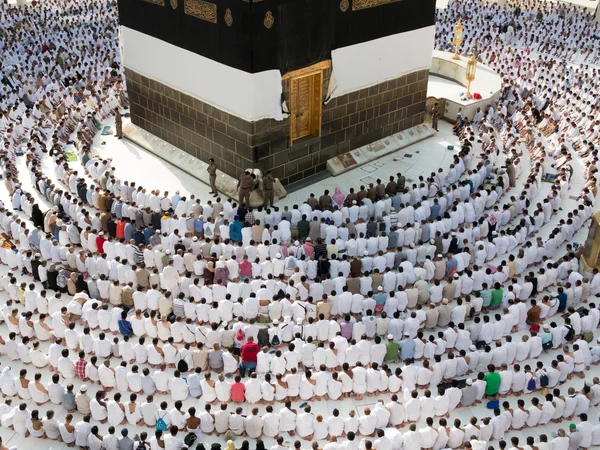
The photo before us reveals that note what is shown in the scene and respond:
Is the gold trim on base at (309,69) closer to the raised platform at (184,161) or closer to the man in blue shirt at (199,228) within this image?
the raised platform at (184,161)

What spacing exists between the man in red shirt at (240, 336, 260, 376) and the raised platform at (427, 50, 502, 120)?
13952 mm

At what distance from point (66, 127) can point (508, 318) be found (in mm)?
15746

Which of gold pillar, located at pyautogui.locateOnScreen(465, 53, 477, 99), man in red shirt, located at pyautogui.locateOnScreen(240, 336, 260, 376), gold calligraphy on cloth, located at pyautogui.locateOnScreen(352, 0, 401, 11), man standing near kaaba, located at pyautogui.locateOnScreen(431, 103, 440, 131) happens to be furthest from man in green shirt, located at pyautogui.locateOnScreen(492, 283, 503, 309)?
gold pillar, located at pyautogui.locateOnScreen(465, 53, 477, 99)

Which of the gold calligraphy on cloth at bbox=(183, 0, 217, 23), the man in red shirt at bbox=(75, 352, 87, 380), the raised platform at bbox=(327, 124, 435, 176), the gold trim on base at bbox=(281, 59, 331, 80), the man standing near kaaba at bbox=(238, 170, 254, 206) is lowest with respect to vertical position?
the man in red shirt at bbox=(75, 352, 87, 380)

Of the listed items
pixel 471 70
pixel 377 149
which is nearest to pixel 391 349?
pixel 377 149

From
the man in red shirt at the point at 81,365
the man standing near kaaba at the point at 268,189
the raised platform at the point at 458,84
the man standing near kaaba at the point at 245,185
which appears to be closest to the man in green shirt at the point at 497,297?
the man standing near kaaba at the point at 268,189

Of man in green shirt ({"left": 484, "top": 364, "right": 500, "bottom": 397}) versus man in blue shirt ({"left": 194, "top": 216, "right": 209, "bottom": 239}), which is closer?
man in green shirt ({"left": 484, "top": 364, "right": 500, "bottom": 397})

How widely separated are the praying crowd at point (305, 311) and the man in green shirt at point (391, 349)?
0.06 m

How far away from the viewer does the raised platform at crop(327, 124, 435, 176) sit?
19.3 meters

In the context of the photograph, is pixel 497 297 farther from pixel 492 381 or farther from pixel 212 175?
pixel 212 175

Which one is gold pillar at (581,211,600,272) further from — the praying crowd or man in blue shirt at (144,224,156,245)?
man in blue shirt at (144,224,156,245)

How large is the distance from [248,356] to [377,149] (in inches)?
410

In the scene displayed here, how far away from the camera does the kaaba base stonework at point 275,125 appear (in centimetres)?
1748

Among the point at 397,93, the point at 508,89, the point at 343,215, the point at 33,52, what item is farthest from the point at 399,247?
the point at 33,52
